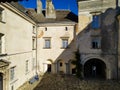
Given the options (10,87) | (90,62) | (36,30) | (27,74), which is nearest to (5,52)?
(10,87)

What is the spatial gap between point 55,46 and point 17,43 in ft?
32.1

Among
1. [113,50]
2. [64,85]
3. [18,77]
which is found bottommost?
[64,85]

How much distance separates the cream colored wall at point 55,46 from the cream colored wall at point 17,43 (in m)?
4.76

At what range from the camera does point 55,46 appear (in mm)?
26906

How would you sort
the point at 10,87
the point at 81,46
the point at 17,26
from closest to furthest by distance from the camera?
1. the point at 10,87
2. the point at 17,26
3. the point at 81,46

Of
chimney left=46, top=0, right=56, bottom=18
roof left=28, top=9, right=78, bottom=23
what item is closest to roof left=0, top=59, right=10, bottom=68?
roof left=28, top=9, right=78, bottom=23

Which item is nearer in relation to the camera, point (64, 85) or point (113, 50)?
point (64, 85)

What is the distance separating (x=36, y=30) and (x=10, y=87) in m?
12.6

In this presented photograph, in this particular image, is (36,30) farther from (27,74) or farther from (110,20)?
(110,20)

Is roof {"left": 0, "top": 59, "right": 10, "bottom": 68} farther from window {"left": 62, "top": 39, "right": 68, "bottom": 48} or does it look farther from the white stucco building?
window {"left": 62, "top": 39, "right": 68, "bottom": 48}

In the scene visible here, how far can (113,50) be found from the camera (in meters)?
22.6

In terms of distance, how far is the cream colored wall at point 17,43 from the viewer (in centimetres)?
1514

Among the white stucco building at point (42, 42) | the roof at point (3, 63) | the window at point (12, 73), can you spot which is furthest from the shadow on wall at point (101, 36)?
the roof at point (3, 63)

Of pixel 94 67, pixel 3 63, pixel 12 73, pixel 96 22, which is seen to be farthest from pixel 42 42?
pixel 3 63
